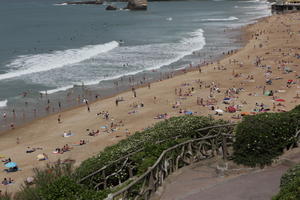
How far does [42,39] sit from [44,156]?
58091 mm

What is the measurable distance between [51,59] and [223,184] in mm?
49067

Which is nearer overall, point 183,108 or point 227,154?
point 227,154

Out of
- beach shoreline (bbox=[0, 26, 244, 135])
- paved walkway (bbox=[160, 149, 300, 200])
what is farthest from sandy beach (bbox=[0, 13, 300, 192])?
paved walkway (bbox=[160, 149, 300, 200])

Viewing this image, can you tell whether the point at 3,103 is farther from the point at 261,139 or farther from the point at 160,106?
the point at 261,139

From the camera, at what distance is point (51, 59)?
58219mm

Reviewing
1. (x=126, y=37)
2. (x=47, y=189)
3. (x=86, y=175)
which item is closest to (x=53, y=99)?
(x=86, y=175)

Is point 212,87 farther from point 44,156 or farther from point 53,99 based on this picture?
point 44,156

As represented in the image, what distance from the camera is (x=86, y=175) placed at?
13.9m

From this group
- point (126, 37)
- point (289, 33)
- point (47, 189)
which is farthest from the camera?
point (126, 37)

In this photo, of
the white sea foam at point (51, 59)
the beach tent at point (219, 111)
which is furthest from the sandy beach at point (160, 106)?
the white sea foam at point (51, 59)

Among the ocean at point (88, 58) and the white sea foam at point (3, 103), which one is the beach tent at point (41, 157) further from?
the white sea foam at point (3, 103)

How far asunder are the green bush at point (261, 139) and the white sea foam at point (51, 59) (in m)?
38.7

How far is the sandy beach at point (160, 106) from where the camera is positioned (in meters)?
27.5

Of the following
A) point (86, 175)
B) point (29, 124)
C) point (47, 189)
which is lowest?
point (29, 124)
